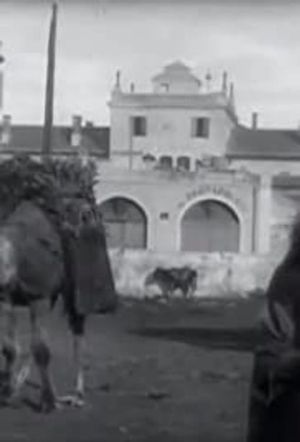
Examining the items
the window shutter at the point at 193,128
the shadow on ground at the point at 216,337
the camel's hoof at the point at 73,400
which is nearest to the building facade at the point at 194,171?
the window shutter at the point at 193,128

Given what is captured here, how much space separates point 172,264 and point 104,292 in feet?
0.40

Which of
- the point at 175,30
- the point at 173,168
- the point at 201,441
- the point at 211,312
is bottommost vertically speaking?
the point at 201,441

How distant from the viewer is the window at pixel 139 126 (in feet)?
3.18

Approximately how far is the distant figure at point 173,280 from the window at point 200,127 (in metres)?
0.15

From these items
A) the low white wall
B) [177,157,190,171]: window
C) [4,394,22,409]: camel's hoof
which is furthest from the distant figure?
[4,394,22,409]: camel's hoof

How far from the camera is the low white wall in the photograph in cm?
102

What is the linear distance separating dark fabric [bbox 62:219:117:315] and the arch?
0.36ft

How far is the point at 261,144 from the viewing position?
1.00 meters

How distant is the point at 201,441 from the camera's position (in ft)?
3.53

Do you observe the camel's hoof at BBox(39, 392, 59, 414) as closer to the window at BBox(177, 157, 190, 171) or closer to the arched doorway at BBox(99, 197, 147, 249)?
the arched doorway at BBox(99, 197, 147, 249)

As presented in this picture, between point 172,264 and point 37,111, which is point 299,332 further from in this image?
point 37,111

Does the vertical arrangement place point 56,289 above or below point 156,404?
above

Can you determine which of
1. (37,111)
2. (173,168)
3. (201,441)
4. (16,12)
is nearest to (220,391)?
(201,441)

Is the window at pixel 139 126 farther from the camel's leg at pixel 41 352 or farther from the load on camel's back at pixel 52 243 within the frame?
the camel's leg at pixel 41 352
